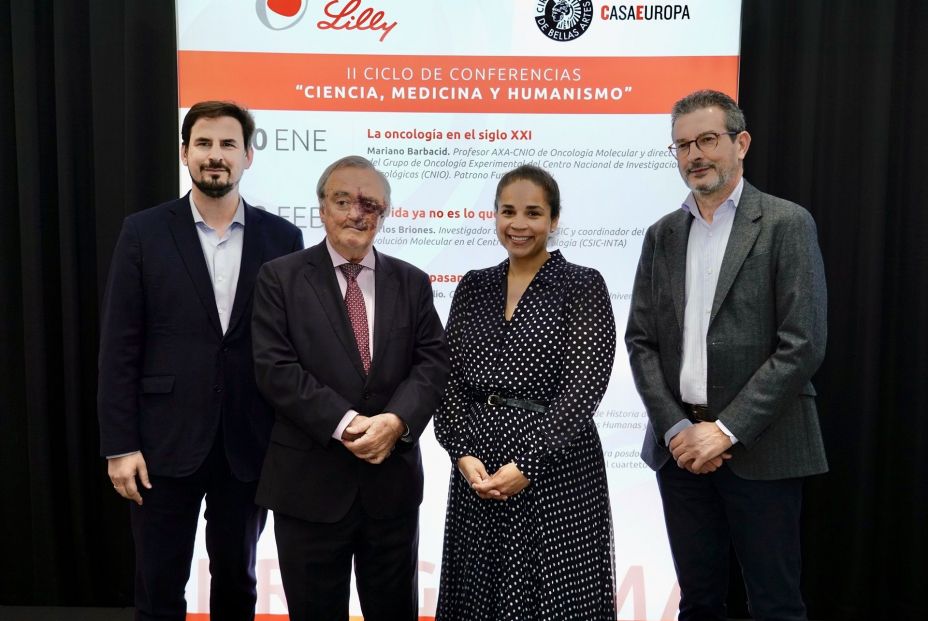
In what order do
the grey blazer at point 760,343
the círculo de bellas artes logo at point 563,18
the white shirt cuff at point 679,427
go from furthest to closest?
the círculo de bellas artes logo at point 563,18, the white shirt cuff at point 679,427, the grey blazer at point 760,343

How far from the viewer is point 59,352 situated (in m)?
3.38

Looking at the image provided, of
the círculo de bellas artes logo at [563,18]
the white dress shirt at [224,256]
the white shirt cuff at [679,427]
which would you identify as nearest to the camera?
the white shirt cuff at [679,427]

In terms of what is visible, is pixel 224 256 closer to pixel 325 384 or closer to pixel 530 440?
pixel 325 384

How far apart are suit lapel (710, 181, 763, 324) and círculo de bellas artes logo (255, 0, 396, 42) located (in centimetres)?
173

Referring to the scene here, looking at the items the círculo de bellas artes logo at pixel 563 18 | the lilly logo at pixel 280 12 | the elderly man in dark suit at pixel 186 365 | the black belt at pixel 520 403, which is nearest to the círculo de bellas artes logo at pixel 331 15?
the lilly logo at pixel 280 12

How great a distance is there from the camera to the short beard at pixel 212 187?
2.26m

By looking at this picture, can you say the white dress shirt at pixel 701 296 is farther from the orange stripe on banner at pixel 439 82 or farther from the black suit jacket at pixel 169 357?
the black suit jacket at pixel 169 357

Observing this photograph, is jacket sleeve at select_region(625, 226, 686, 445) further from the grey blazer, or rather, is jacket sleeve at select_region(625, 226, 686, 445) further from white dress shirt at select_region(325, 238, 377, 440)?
white dress shirt at select_region(325, 238, 377, 440)

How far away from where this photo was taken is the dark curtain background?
319 cm

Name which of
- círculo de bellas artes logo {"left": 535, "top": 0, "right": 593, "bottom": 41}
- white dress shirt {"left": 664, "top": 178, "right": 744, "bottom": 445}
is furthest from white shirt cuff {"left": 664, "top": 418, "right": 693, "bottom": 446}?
círculo de bellas artes logo {"left": 535, "top": 0, "right": 593, "bottom": 41}

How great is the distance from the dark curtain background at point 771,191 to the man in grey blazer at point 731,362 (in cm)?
120

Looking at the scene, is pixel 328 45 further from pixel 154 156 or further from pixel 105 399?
pixel 105 399

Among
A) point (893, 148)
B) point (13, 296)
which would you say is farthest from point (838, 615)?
point (13, 296)

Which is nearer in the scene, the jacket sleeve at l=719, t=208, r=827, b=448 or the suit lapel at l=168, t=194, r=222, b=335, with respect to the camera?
the jacket sleeve at l=719, t=208, r=827, b=448
